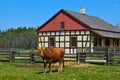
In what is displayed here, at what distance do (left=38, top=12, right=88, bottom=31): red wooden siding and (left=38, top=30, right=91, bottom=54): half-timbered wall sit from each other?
60 centimetres

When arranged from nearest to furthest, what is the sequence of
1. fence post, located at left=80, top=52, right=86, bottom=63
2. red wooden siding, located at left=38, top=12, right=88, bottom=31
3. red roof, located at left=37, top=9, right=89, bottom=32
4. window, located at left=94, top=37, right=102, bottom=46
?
fence post, located at left=80, top=52, right=86, bottom=63, red roof, located at left=37, top=9, right=89, bottom=32, red wooden siding, located at left=38, top=12, right=88, bottom=31, window, located at left=94, top=37, right=102, bottom=46

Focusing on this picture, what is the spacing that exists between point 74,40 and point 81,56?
59.3ft

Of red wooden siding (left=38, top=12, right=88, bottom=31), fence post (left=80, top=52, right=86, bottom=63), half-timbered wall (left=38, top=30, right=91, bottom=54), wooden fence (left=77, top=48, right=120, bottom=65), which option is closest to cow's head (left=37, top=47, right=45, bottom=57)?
wooden fence (left=77, top=48, right=120, bottom=65)

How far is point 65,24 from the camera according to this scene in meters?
45.1

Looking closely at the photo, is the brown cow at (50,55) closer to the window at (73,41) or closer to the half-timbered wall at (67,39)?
the half-timbered wall at (67,39)

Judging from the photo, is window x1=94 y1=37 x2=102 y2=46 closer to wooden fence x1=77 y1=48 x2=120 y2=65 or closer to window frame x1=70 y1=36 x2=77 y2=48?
window frame x1=70 y1=36 x2=77 y2=48

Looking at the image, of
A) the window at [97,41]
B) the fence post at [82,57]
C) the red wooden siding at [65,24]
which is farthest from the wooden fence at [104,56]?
the window at [97,41]

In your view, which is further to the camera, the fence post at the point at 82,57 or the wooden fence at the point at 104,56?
the fence post at the point at 82,57

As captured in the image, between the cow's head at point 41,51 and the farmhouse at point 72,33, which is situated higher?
the farmhouse at point 72,33

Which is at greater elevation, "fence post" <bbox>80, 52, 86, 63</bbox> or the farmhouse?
the farmhouse

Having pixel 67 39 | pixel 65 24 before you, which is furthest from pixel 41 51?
pixel 65 24

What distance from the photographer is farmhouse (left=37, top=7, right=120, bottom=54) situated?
141 ft

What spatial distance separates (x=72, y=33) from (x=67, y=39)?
3.80ft

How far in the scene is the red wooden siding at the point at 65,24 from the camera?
4408 centimetres
